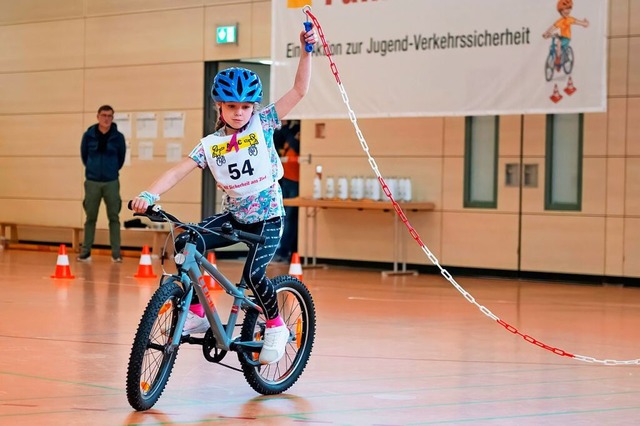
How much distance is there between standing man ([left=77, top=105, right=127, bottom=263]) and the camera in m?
15.0

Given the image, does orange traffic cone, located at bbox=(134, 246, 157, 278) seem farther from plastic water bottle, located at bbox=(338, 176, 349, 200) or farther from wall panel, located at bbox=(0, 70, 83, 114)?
wall panel, located at bbox=(0, 70, 83, 114)

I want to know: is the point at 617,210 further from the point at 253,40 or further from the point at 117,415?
the point at 117,415

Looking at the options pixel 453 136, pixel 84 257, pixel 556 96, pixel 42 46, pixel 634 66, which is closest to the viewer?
pixel 556 96

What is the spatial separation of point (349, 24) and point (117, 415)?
9302mm

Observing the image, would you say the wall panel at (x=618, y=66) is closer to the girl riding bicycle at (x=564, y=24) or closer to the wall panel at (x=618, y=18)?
the wall panel at (x=618, y=18)

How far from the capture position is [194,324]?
556 centimetres

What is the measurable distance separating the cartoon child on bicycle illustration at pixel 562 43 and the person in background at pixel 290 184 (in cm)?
446

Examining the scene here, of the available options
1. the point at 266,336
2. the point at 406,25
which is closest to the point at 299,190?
the point at 406,25

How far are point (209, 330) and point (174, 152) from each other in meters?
11.7

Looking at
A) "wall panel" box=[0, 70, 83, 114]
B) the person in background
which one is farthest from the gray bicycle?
"wall panel" box=[0, 70, 83, 114]

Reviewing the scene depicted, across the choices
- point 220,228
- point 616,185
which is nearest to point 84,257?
point 616,185

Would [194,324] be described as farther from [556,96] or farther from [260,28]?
[260,28]

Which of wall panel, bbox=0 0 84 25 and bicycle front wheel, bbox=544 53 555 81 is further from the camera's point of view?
wall panel, bbox=0 0 84 25

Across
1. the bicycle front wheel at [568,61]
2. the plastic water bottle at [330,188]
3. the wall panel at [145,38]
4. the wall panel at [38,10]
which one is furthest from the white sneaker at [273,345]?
the wall panel at [38,10]
